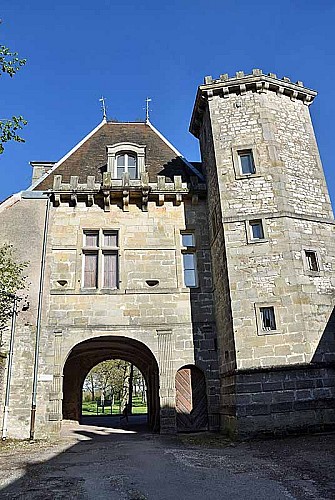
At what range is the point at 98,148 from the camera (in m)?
15.5

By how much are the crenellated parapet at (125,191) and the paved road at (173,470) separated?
7.09m

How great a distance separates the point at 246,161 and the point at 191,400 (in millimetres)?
7014

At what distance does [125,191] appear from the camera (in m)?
13.0

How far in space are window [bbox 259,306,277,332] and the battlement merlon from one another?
6.82 metres

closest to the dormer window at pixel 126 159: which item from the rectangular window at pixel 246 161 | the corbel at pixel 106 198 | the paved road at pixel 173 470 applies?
the corbel at pixel 106 198

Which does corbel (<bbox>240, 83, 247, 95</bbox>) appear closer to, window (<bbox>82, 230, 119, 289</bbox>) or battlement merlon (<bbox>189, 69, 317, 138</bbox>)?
battlement merlon (<bbox>189, 69, 317, 138</bbox>)

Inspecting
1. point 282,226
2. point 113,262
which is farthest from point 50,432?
point 282,226

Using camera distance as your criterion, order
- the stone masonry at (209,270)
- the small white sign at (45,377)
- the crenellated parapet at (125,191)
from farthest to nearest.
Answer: the crenellated parapet at (125,191), the small white sign at (45,377), the stone masonry at (209,270)

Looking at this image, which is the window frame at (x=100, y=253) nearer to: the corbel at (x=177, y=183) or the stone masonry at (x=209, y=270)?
the stone masonry at (x=209, y=270)

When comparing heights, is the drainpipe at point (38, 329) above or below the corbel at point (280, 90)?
below

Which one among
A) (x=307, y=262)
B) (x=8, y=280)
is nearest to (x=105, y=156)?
(x=8, y=280)

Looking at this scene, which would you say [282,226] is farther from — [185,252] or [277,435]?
[277,435]

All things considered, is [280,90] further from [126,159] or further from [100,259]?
[100,259]

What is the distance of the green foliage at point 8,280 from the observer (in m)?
10.8
